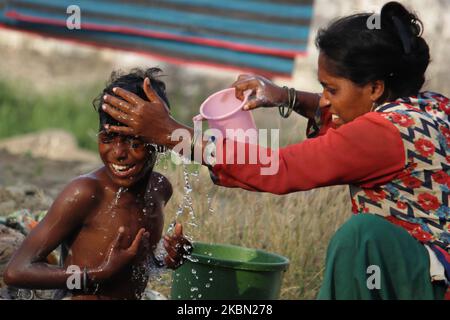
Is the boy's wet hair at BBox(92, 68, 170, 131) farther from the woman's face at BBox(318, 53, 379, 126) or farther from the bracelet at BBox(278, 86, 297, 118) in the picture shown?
the woman's face at BBox(318, 53, 379, 126)

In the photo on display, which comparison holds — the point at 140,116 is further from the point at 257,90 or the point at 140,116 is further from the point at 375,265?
the point at 375,265

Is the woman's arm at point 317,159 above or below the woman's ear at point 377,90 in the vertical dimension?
below

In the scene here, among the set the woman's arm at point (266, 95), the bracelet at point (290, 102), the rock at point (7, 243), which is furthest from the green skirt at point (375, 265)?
the rock at point (7, 243)

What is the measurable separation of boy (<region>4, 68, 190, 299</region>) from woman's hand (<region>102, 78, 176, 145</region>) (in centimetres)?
46

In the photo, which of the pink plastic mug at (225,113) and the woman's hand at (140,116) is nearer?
the woman's hand at (140,116)

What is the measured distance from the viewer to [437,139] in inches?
136

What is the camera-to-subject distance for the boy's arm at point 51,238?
3.70 m

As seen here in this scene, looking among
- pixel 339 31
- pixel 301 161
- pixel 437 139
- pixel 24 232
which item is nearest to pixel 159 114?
pixel 301 161

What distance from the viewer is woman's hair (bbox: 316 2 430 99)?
356cm

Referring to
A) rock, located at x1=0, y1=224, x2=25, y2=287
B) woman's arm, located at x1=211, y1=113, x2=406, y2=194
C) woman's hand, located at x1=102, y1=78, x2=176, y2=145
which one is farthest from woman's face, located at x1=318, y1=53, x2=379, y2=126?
rock, located at x1=0, y1=224, x2=25, y2=287

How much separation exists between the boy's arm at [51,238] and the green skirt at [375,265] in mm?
1165

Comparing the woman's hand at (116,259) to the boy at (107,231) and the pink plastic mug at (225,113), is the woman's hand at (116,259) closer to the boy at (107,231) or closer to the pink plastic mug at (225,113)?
the boy at (107,231)

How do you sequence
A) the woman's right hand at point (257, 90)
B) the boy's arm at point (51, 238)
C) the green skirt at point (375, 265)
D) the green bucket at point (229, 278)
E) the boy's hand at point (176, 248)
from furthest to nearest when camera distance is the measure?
the green bucket at point (229, 278) → the boy's hand at point (176, 248) → the woman's right hand at point (257, 90) → the boy's arm at point (51, 238) → the green skirt at point (375, 265)
